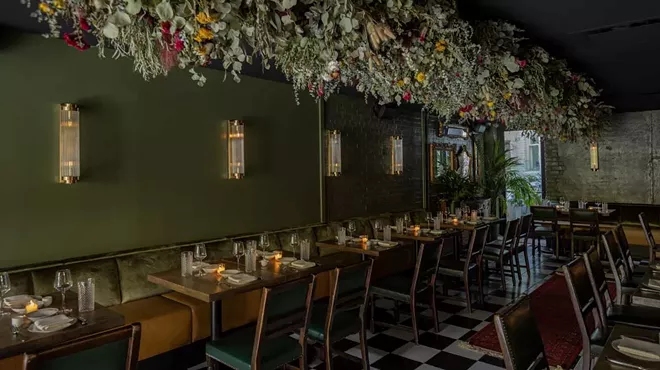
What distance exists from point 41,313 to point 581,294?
3.18 metres

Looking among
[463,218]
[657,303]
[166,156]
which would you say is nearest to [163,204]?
[166,156]

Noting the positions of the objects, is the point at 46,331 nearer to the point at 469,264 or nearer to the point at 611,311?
the point at 611,311

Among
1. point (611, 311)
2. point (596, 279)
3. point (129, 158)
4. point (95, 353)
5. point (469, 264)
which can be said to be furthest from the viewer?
point (469, 264)

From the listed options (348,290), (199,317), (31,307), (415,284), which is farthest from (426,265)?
(31,307)

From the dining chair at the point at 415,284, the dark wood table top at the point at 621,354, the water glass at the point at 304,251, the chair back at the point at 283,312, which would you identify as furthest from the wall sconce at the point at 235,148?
the dark wood table top at the point at 621,354

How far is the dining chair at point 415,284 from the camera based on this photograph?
158 inches

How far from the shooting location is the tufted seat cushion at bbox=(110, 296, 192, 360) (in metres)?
3.41

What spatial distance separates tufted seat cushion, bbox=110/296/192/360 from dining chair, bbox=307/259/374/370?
3.86ft

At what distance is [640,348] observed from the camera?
1.84m

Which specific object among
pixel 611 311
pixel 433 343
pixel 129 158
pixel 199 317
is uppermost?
pixel 129 158

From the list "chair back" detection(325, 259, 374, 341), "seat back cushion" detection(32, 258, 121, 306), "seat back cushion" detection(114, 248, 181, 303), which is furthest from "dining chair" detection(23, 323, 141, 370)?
"seat back cushion" detection(114, 248, 181, 303)

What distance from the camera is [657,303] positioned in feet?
8.66

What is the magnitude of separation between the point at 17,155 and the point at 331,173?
358 centimetres

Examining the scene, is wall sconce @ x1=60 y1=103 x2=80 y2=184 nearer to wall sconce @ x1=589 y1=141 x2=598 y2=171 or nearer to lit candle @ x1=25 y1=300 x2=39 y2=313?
lit candle @ x1=25 y1=300 x2=39 y2=313
